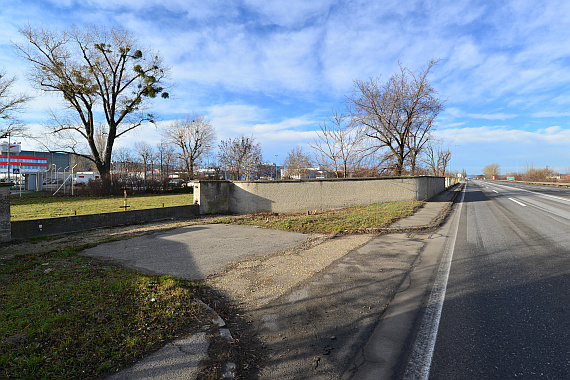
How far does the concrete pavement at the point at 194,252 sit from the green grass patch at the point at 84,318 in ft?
0.89

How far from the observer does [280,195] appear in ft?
49.1

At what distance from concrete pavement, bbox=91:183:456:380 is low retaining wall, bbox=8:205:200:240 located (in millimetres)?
3058

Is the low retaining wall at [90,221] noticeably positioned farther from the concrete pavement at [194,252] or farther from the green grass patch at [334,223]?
the concrete pavement at [194,252]

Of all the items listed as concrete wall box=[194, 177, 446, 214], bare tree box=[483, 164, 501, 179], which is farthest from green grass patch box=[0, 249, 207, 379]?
bare tree box=[483, 164, 501, 179]

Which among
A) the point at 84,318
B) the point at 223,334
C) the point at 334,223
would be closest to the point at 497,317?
the point at 223,334

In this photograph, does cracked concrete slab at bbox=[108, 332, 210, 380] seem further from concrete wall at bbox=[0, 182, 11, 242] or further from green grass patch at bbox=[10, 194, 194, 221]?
green grass patch at bbox=[10, 194, 194, 221]

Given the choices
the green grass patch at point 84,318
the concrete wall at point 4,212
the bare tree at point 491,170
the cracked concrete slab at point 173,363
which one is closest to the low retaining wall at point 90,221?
the concrete wall at point 4,212

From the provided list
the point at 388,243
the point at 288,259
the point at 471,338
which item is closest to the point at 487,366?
the point at 471,338

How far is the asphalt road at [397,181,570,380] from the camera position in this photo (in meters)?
2.57

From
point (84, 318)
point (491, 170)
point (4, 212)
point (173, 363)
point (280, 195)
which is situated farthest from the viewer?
point (491, 170)

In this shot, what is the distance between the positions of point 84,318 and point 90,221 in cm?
843

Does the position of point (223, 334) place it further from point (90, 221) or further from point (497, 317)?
point (90, 221)

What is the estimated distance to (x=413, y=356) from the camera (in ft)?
9.04

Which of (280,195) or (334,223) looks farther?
(280,195)
